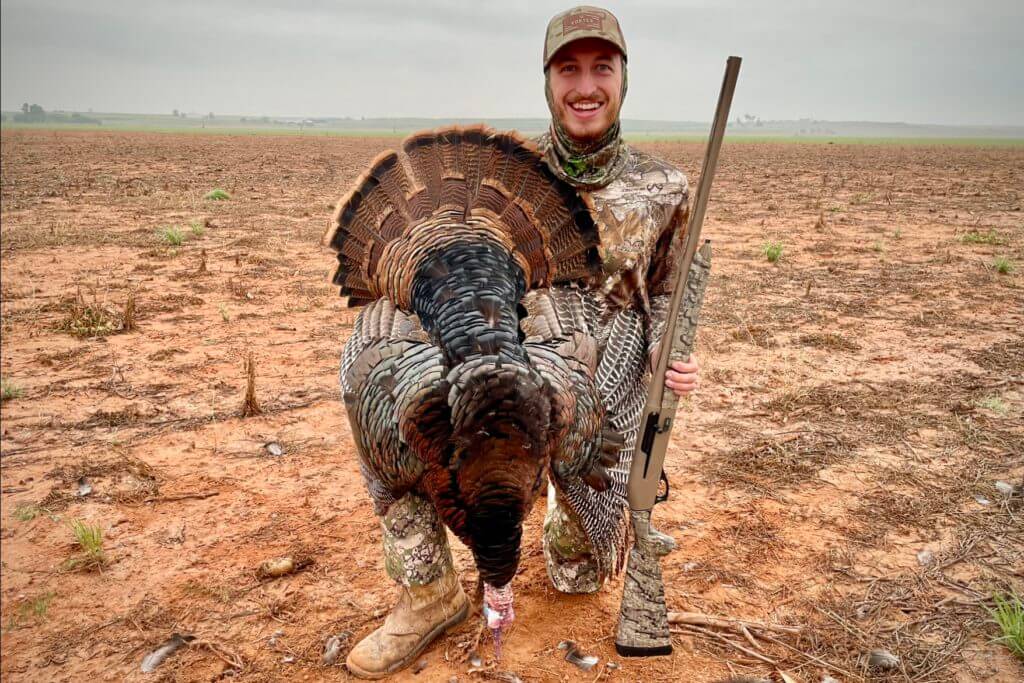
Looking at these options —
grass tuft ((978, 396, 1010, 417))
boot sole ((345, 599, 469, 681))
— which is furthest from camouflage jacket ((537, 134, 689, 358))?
grass tuft ((978, 396, 1010, 417))

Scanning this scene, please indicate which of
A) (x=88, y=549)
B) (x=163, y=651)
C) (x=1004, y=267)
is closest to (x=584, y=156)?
(x=163, y=651)

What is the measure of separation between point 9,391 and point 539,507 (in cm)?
465

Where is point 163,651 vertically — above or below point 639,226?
below

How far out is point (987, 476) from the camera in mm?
4160

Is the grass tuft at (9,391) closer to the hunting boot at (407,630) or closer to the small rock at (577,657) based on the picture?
the hunting boot at (407,630)

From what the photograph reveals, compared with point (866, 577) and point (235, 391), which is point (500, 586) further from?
point (235, 391)

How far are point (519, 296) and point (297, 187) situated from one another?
2206 centimetres

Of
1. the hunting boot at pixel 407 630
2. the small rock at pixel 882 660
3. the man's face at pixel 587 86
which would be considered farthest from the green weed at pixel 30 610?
the small rock at pixel 882 660

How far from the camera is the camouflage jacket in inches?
115

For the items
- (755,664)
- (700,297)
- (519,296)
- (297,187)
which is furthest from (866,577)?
(297,187)

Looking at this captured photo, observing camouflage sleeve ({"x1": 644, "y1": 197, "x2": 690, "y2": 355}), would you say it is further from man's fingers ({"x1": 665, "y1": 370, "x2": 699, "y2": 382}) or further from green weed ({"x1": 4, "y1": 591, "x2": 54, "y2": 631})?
green weed ({"x1": 4, "y1": 591, "x2": 54, "y2": 631})

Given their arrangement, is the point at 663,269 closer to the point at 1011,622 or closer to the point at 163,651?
the point at 1011,622

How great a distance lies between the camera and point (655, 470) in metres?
2.68

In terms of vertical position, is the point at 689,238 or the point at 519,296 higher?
the point at 689,238
